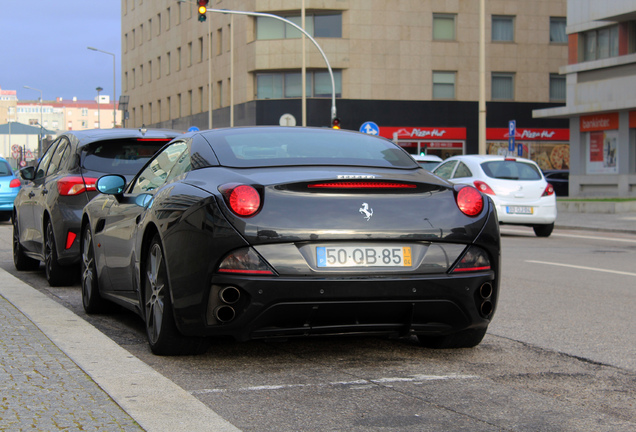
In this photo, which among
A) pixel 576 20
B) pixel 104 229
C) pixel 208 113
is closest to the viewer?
pixel 104 229

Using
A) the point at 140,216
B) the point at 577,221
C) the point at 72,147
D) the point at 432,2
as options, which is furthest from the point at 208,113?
the point at 140,216

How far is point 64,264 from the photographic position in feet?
29.7

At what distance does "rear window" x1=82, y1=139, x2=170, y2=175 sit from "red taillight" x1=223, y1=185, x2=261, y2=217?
4311mm

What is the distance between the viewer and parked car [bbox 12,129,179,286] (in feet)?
29.5

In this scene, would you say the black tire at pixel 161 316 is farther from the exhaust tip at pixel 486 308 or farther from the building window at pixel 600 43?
the building window at pixel 600 43

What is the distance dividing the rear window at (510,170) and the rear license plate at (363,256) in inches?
550

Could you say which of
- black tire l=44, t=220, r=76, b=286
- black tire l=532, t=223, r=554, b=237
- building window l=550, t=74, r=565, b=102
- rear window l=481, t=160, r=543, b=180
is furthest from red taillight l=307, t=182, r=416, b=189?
building window l=550, t=74, r=565, b=102

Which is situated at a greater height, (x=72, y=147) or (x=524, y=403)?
(x=72, y=147)

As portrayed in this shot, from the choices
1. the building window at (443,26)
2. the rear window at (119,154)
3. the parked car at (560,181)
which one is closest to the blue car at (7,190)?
the rear window at (119,154)

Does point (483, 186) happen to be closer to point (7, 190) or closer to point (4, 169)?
point (7, 190)

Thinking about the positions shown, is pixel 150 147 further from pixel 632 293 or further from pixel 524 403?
pixel 524 403

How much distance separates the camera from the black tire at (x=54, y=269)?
9141 mm

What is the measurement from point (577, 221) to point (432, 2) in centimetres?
3085

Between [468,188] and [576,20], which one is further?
[576,20]
